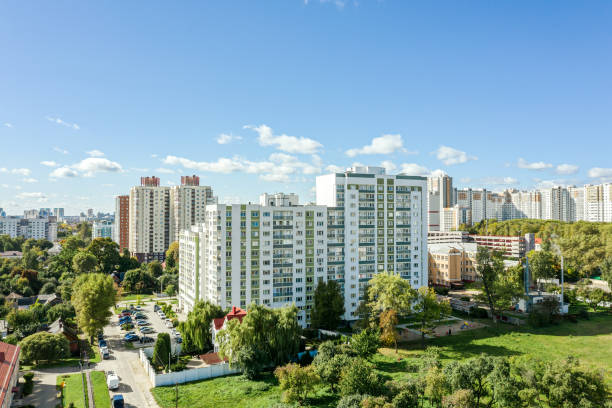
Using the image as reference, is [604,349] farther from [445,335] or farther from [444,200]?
Answer: [444,200]

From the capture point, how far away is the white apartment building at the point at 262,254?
55.2 metres

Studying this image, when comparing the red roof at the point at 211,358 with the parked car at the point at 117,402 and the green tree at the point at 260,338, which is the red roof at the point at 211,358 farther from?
the parked car at the point at 117,402

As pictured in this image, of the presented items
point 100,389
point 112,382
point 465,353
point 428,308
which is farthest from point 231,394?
point 428,308

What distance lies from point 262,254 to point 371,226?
18553 millimetres

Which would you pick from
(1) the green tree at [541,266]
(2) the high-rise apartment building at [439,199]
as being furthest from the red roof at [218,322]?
(2) the high-rise apartment building at [439,199]

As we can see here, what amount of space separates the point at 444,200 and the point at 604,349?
139 m

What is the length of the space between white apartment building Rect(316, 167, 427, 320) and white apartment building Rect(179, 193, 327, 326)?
297 centimetres

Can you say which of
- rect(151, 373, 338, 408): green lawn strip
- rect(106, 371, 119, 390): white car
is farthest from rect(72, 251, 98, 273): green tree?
rect(151, 373, 338, 408): green lawn strip

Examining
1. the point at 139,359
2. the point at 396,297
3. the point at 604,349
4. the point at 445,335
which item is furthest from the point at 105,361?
the point at 604,349

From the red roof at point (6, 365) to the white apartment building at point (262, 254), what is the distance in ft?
74.7

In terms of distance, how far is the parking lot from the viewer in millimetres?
36062

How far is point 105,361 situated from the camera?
4541 cm

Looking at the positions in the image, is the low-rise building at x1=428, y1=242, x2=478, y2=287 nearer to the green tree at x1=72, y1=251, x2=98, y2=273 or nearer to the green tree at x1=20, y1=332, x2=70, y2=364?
the green tree at x1=20, y1=332, x2=70, y2=364

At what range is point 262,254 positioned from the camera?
57062 millimetres
